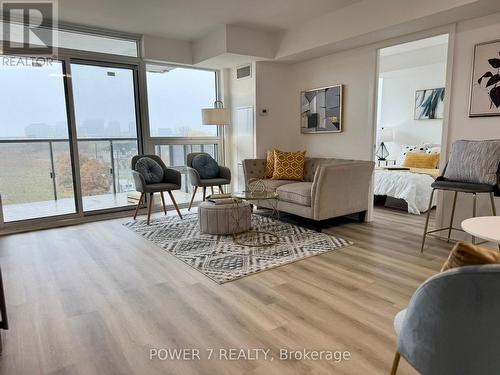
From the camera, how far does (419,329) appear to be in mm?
1011

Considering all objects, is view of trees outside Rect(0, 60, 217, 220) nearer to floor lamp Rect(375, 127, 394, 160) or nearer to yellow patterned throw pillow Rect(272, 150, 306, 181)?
yellow patterned throw pillow Rect(272, 150, 306, 181)

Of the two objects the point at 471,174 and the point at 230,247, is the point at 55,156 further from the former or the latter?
the point at 471,174

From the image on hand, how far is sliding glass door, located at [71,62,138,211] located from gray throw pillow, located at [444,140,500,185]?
13.8ft

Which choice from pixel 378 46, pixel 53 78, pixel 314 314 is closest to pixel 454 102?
pixel 378 46

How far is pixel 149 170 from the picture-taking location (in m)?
4.59

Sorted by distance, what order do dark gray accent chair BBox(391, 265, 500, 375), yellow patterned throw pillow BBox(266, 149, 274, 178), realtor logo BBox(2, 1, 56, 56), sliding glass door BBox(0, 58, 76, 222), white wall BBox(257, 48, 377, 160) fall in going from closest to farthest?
dark gray accent chair BBox(391, 265, 500, 375) → realtor logo BBox(2, 1, 56, 56) → sliding glass door BBox(0, 58, 76, 222) → white wall BBox(257, 48, 377, 160) → yellow patterned throw pillow BBox(266, 149, 274, 178)

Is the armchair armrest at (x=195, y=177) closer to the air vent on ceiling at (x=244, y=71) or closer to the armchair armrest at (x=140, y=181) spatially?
the armchair armrest at (x=140, y=181)

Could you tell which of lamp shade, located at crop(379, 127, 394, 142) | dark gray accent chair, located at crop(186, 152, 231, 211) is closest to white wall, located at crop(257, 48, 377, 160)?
dark gray accent chair, located at crop(186, 152, 231, 211)

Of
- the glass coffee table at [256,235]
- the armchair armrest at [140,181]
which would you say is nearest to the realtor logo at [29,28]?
the armchair armrest at [140,181]

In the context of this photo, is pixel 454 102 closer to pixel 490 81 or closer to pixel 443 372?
pixel 490 81

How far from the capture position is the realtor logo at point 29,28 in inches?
149

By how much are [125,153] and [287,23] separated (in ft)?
9.79

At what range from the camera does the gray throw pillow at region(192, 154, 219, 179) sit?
5012mm

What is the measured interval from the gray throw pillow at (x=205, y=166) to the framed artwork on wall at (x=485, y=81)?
10.9 feet
